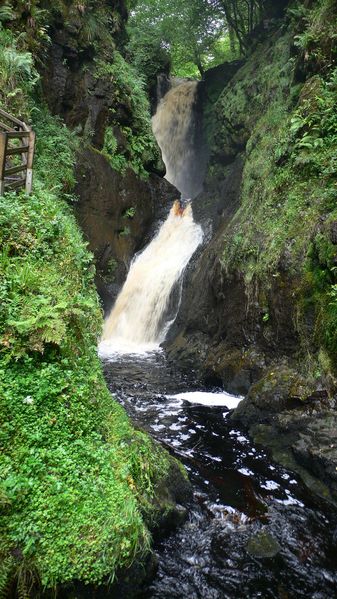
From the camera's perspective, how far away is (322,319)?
8742 mm

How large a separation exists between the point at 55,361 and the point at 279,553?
12.5 feet

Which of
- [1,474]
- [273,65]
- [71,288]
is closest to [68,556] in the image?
[1,474]

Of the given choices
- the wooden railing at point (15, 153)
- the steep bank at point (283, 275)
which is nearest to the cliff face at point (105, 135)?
the steep bank at point (283, 275)

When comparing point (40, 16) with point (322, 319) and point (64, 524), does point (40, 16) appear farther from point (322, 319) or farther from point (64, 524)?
point (64, 524)

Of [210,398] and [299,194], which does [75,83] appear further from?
[210,398]

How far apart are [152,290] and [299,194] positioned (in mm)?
7778

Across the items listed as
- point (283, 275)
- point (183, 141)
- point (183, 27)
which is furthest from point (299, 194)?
point (183, 27)

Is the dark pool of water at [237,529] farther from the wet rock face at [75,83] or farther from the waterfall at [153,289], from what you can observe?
the wet rock face at [75,83]

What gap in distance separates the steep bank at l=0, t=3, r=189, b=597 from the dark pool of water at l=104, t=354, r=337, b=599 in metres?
0.48

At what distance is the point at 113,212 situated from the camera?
16891mm

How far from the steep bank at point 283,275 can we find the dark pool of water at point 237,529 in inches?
26.5

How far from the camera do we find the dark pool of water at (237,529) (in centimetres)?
477

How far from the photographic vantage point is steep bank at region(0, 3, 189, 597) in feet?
12.3

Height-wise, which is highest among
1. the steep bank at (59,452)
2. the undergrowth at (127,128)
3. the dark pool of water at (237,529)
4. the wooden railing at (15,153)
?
the undergrowth at (127,128)
